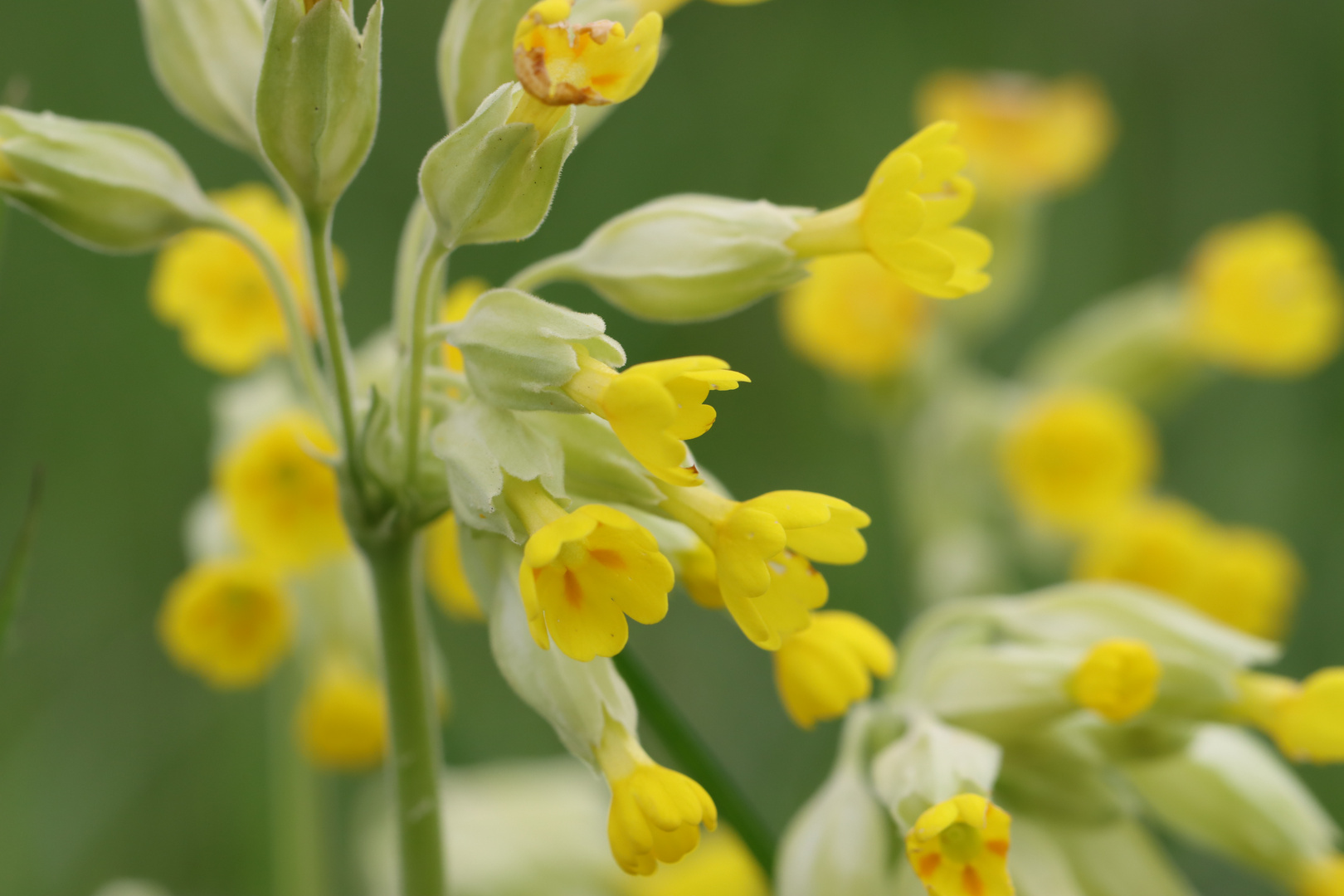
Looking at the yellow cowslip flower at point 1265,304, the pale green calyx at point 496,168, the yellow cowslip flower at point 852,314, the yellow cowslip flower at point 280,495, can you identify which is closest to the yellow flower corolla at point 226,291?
the yellow cowslip flower at point 280,495

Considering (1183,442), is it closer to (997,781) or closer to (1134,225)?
(1134,225)

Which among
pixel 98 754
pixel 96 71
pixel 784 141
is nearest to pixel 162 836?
pixel 98 754

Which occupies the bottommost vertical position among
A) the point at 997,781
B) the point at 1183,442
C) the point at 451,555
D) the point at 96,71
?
the point at 1183,442

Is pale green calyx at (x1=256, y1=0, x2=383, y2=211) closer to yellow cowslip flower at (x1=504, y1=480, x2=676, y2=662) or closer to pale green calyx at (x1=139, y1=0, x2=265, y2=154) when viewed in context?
pale green calyx at (x1=139, y1=0, x2=265, y2=154)

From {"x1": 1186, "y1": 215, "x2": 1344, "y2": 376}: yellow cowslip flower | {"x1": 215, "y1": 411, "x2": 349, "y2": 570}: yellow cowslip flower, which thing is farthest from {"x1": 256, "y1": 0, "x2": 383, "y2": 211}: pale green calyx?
{"x1": 1186, "y1": 215, "x2": 1344, "y2": 376}: yellow cowslip flower

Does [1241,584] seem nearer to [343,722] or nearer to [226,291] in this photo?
[343,722]

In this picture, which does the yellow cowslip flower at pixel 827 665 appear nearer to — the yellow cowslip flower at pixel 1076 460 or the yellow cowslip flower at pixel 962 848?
the yellow cowslip flower at pixel 962 848
